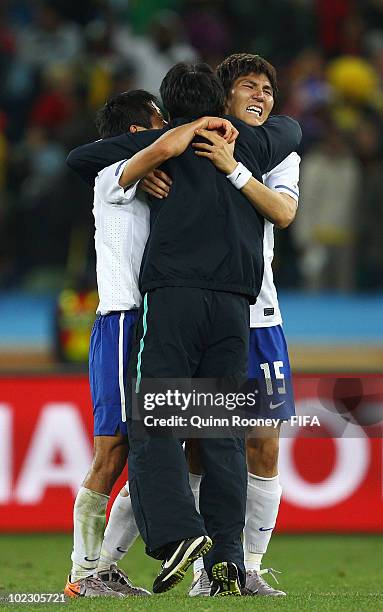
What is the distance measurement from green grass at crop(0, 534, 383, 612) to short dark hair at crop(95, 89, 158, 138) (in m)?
1.79

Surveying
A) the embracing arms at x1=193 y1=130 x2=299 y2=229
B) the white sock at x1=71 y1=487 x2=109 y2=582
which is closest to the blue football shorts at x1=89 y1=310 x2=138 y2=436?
the white sock at x1=71 y1=487 x2=109 y2=582

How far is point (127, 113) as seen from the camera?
5668 millimetres

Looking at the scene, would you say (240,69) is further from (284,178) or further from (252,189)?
(252,189)

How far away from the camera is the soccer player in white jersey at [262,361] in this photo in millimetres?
5672

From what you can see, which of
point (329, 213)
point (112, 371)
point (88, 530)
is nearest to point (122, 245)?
point (112, 371)

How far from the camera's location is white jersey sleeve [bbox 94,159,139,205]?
214 inches

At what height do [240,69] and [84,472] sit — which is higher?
[240,69]

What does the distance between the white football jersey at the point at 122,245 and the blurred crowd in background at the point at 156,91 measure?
517cm

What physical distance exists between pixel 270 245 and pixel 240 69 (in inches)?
27.4

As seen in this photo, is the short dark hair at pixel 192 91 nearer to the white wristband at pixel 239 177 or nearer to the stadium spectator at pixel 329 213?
the white wristband at pixel 239 177

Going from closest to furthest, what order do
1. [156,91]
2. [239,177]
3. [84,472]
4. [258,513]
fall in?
[239,177]
[258,513]
[84,472]
[156,91]

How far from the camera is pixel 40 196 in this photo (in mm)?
13141

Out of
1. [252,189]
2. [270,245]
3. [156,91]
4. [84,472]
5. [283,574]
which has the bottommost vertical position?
[283,574]

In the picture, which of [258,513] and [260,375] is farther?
[258,513]
